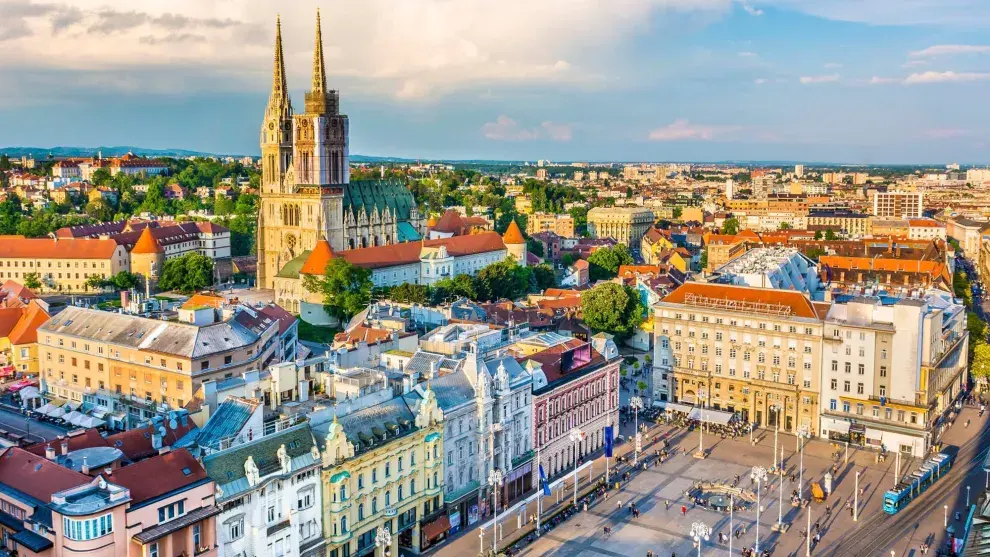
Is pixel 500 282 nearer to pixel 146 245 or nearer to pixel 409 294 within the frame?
pixel 409 294

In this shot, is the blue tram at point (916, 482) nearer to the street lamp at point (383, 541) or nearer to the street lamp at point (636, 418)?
the street lamp at point (636, 418)

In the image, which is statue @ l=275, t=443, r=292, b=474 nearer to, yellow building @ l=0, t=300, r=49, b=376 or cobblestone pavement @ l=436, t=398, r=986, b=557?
cobblestone pavement @ l=436, t=398, r=986, b=557

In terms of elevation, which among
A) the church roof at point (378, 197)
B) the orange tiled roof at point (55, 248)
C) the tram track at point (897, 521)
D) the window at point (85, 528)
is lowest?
the tram track at point (897, 521)

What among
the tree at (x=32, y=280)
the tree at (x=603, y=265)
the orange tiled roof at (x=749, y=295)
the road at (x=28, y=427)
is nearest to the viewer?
the road at (x=28, y=427)

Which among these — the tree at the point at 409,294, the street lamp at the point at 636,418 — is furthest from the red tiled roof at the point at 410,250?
the street lamp at the point at 636,418

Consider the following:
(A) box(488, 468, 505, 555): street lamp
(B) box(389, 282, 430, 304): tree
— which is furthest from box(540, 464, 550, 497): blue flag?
(B) box(389, 282, 430, 304): tree

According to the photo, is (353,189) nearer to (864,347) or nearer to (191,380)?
(191,380)
